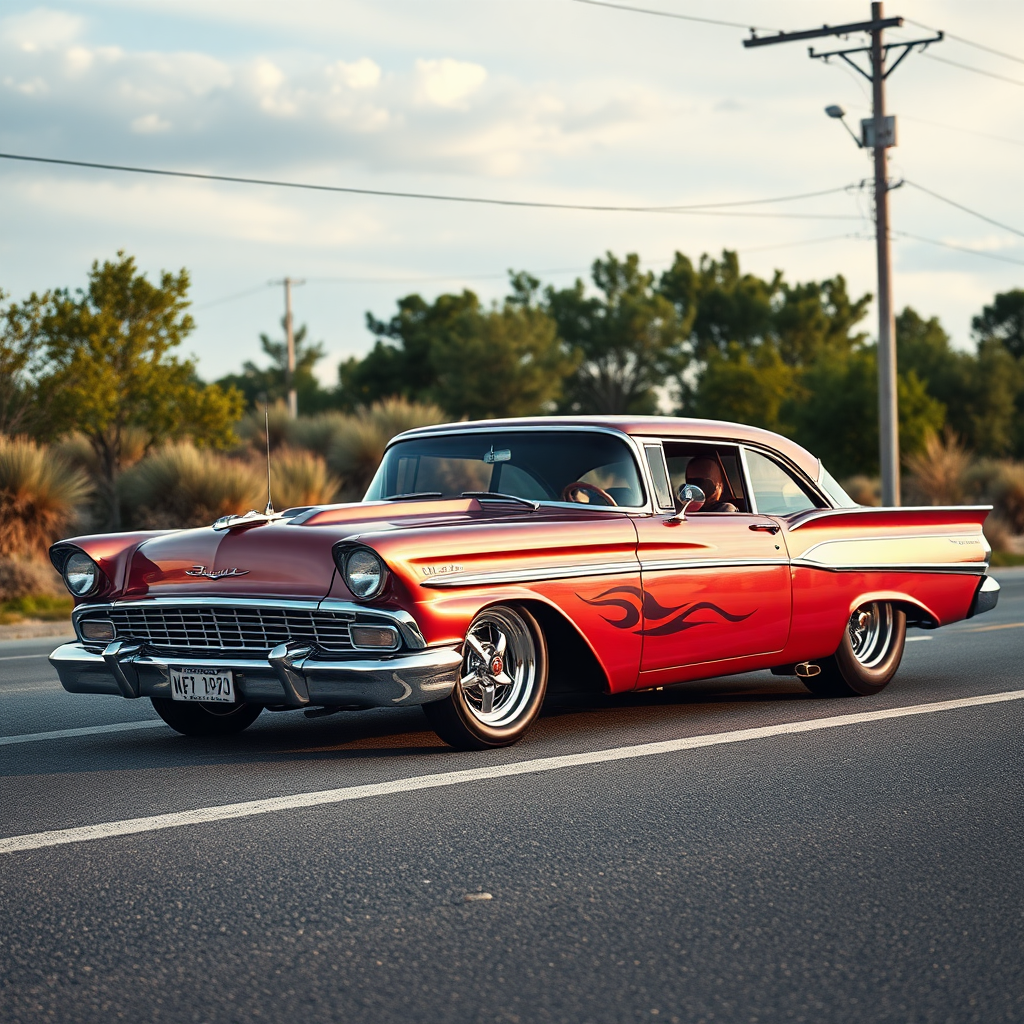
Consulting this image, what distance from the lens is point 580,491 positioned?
790 centimetres

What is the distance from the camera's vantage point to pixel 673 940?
13.9 feet

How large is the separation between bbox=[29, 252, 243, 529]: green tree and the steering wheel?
54.1ft

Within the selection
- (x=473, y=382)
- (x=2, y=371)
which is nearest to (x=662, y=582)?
(x=2, y=371)

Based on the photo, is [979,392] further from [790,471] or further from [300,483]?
[790,471]

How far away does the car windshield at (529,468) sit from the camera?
26.0 feet

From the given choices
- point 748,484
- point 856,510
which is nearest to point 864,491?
point 856,510

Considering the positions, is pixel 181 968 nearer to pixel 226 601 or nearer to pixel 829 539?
pixel 226 601

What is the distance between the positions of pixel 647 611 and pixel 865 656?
85.3 inches

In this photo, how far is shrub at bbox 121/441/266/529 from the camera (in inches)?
892

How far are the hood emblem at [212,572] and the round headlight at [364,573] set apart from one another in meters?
0.52

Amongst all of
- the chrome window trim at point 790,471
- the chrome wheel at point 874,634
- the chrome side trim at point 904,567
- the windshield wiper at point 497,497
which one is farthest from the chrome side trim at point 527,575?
the chrome wheel at point 874,634

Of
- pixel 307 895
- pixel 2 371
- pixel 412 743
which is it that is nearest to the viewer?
pixel 307 895

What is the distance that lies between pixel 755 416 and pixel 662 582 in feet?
200

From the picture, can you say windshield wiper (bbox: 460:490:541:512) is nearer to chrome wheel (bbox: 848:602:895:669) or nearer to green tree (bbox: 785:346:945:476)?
chrome wheel (bbox: 848:602:895:669)
